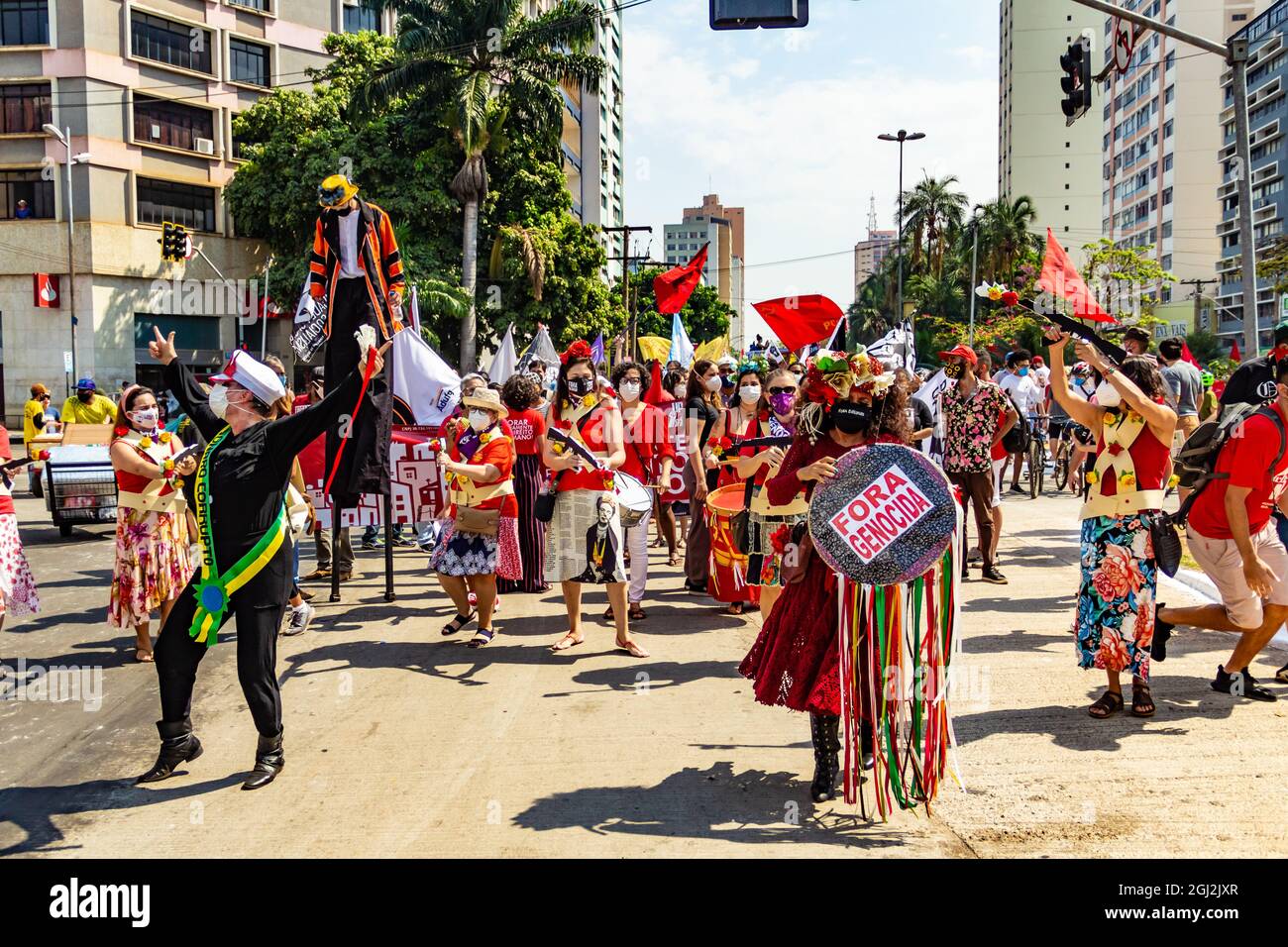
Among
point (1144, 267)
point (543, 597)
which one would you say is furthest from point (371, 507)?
point (1144, 267)

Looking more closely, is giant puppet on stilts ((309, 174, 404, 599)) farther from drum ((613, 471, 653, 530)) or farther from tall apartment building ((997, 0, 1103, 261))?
tall apartment building ((997, 0, 1103, 261))

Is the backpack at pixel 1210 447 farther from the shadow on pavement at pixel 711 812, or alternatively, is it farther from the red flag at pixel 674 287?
the red flag at pixel 674 287

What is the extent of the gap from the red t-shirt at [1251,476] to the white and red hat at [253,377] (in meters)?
5.09

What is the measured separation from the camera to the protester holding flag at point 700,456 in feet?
28.5

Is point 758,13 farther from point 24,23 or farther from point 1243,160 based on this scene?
point 24,23

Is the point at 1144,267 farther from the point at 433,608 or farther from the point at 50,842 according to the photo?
the point at 50,842

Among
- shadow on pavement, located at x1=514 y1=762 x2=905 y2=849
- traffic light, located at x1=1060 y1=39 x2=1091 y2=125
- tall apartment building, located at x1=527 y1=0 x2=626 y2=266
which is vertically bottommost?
shadow on pavement, located at x1=514 y1=762 x2=905 y2=849

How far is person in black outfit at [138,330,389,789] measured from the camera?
5.20m

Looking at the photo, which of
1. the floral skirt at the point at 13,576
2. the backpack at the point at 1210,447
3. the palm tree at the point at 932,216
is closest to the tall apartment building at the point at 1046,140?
the palm tree at the point at 932,216

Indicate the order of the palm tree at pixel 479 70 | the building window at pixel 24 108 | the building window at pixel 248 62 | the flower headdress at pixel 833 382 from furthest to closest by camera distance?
1. the building window at pixel 248 62
2. the building window at pixel 24 108
3. the palm tree at pixel 479 70
4. the flower headdress at pixel 833 382

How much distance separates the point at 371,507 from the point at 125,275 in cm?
3038

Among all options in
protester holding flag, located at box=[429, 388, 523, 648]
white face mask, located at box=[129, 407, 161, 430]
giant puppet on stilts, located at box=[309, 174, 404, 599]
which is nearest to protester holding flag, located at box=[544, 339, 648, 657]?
protester holding flag, located at box=[429, 388, 523, 648]

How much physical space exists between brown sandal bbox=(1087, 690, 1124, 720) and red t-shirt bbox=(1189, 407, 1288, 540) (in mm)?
1133
